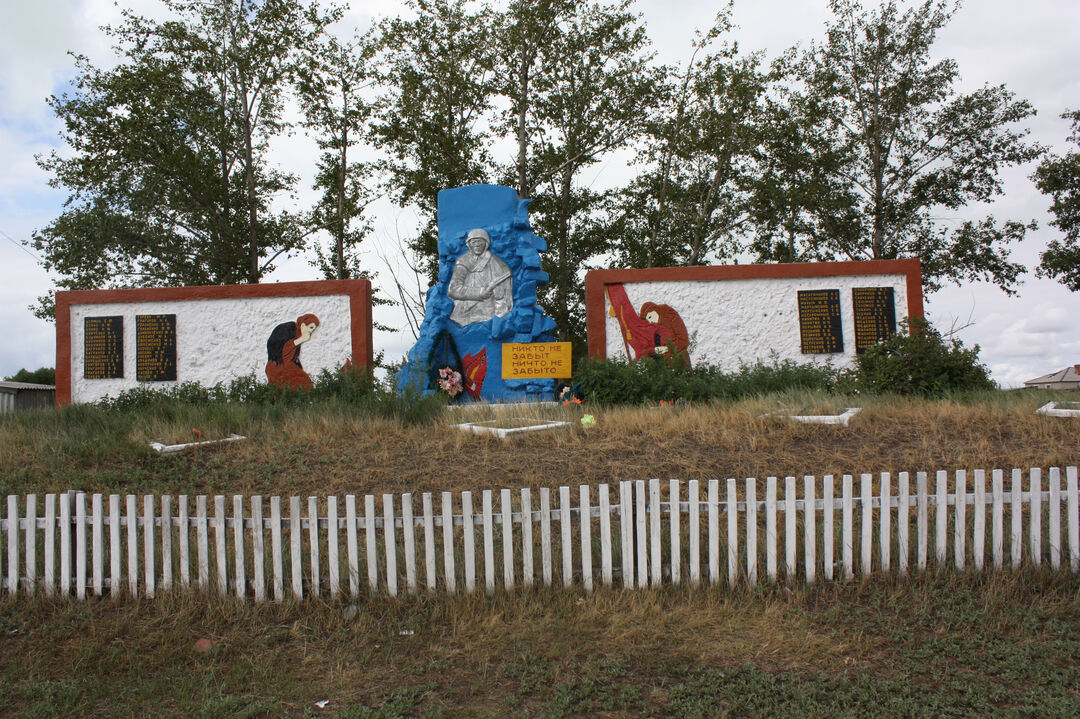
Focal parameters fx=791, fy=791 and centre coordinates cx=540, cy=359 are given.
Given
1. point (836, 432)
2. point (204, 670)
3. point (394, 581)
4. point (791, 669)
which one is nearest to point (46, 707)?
point (204, 670)

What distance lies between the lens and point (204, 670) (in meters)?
4.14

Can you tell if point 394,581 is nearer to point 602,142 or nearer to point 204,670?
point 204,670

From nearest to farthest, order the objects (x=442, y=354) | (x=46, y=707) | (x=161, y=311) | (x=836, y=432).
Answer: (x=46, y=707), (x=836, y=432), (x=442, y=354), (x=161, y=311)

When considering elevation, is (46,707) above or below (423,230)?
below

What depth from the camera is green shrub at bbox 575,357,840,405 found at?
12.2 m

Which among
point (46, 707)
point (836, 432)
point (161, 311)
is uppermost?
point (161, 311)

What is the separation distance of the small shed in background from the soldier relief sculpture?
45.8ft

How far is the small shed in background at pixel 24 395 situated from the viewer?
878 inches

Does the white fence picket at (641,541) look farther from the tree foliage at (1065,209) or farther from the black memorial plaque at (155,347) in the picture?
the tree foliage at (1065,209)

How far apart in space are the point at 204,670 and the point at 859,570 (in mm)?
3893

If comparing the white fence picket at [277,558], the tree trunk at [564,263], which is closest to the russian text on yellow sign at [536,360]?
the tree trunk at [564,263]

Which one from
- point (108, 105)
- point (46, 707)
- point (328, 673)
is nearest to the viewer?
point (46, 707)

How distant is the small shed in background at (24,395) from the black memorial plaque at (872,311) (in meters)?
20.4

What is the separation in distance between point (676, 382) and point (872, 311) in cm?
483
